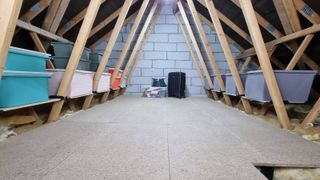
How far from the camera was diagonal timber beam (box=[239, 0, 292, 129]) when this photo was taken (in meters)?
2.34

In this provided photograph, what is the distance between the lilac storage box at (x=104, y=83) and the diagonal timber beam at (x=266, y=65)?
9.04ft

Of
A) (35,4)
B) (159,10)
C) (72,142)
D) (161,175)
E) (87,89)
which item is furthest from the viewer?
(159,10)

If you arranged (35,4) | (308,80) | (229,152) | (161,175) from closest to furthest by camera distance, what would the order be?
(161,175) → (229,152) → (308,80) → (35,4)

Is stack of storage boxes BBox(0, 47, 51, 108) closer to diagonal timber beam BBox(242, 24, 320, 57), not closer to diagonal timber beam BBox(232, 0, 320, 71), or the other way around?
diagonal timber beam BBox(242, 24, 320, 57)

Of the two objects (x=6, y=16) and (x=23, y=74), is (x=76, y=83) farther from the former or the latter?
(x=6, y=16)

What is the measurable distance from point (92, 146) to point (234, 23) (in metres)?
4.20

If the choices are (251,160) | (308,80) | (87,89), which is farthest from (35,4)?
(308,80)

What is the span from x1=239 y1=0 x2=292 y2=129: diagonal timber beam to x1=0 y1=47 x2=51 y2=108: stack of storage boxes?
2.33 m

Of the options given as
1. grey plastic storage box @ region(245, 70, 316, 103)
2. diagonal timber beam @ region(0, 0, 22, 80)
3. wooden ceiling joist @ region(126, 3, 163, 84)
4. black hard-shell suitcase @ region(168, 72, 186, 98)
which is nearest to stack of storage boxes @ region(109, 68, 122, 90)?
wooden ceiling joist @ region(126, 3, 163, 84)

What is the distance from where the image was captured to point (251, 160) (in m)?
1.45

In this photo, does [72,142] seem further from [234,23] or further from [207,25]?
[207,25]

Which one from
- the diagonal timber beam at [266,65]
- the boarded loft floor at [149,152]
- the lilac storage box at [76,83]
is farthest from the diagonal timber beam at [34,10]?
the diagonal timber beam at [266,65]

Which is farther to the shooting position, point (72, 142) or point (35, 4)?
point (35, 4)

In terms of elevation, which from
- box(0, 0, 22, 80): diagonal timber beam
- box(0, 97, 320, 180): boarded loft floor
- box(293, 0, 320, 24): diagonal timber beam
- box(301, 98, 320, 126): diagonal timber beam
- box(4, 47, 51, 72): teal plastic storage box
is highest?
box(293, 0, 320, 24): diagonal timber beam
